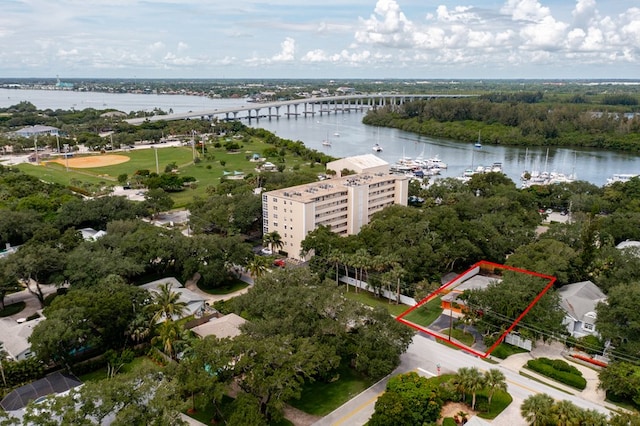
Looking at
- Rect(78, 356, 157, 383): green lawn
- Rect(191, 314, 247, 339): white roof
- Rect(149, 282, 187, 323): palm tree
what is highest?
Rect(149, 282, 187, 323): palm tree

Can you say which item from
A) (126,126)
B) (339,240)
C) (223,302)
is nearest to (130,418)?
(223,302)

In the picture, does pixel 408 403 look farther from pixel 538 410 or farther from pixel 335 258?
pixel 335 258

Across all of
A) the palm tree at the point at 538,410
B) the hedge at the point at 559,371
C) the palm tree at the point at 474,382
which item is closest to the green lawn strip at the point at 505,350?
the hedge at the point at 559,371

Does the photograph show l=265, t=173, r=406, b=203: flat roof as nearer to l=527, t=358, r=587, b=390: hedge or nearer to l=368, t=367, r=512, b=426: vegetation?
l=368, t=367, r=512, b=426: vegetation

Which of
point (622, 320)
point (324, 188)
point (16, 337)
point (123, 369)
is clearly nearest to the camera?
point (123, 369)

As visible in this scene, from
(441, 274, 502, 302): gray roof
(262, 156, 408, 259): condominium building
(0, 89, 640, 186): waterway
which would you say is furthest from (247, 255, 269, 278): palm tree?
(0, 89, 640, 186): waterway

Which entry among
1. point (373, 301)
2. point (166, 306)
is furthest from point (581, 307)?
point (166, 306)
